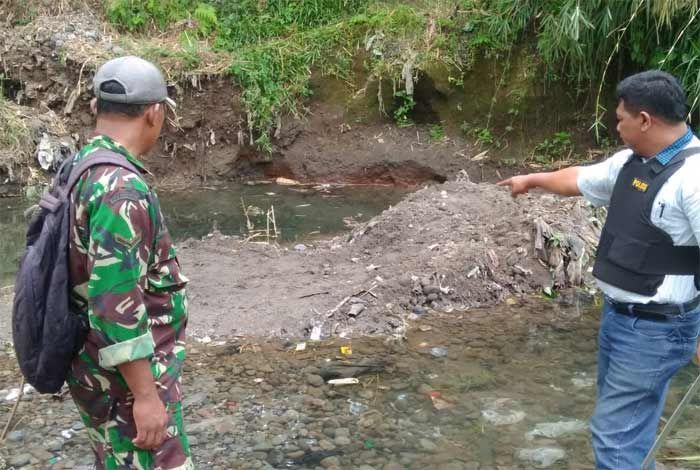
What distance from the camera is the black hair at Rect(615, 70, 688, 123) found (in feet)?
8.33

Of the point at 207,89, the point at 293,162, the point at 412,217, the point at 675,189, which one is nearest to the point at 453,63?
the point at 293,162

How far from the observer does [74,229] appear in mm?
2080

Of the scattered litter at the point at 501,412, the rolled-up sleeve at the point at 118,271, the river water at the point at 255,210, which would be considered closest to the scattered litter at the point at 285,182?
the river water at the point at 255,210

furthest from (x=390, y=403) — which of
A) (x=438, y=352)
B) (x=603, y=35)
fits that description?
(x=603, y=35)

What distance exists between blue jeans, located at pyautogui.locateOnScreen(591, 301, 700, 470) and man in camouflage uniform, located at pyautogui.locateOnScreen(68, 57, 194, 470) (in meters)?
1.54

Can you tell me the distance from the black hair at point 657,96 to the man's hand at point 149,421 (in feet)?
6.25

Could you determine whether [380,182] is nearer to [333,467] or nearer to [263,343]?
[263,343]

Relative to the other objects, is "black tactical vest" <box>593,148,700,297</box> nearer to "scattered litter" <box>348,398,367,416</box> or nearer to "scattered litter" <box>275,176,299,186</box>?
"scattered litter" <box>348,398,367,416</box>

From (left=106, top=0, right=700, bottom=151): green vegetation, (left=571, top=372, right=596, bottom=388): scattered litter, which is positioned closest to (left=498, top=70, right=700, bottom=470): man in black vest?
(left=571, top=372, right=596, bottom=388): scattered litter

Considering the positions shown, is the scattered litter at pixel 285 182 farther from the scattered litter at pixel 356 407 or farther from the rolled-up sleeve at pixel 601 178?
the rolled-up sleeve at pixel 601 178

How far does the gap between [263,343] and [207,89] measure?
6.78m

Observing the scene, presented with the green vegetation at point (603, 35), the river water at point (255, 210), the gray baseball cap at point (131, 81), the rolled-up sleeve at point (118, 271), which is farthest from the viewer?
the river water at point (255, 210)

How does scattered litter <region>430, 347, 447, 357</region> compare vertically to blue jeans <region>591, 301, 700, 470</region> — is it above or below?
below

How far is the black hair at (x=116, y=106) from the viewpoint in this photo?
212 centimetres
